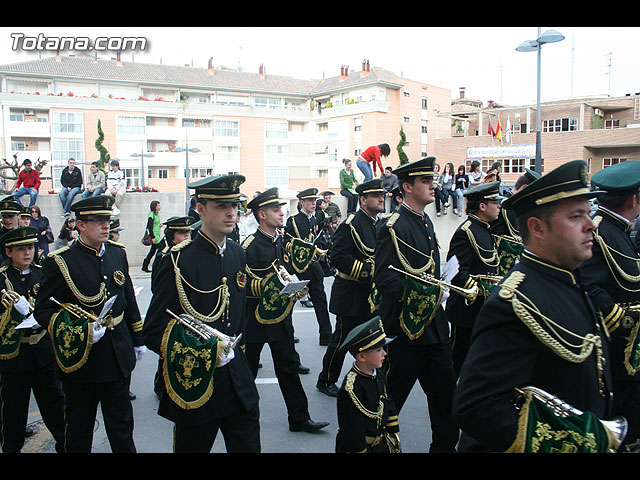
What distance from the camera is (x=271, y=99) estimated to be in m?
64.5

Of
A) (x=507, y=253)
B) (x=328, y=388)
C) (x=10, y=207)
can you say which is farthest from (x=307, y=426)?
(x=10, y=207)

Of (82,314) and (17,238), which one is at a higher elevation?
(17,238)

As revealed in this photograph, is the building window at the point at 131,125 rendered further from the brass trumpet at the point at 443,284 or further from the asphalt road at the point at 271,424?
the brass trumpet at the point at 443,284

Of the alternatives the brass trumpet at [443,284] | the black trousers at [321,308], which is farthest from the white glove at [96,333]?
the black trousers at [321,308]

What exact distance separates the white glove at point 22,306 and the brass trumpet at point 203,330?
2073 mm

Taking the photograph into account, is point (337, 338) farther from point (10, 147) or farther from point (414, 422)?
point (10, 147)

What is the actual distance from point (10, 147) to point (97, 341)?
51.8 m

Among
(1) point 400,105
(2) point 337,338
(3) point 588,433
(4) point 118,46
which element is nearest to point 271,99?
(1) point 400,105

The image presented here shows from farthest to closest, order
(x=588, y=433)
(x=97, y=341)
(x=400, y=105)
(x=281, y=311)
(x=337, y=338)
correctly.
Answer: (x=400, y=105) < (x=337, y=338) < (x=281, y=311) < (x=97, y=341) < (x=588, y=433)

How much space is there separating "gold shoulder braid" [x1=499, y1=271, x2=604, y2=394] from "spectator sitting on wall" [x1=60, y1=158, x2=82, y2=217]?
14.9m

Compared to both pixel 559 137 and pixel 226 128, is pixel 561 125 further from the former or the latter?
pixel 226 128

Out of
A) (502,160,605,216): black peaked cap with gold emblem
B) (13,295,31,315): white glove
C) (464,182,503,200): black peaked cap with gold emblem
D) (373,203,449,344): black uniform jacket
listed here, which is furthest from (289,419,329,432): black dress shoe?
(502,160,605,216): black peaked cap with gold emblem

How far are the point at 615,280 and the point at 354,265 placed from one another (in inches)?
111

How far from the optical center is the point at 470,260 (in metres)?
5.24
